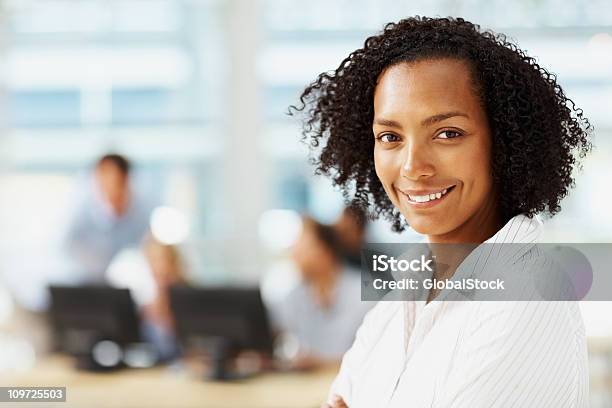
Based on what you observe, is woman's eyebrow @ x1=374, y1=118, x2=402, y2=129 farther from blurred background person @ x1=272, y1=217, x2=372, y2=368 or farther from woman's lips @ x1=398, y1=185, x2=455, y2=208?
blurred background person @ x1=272, y1=217, x2=372, y2=368

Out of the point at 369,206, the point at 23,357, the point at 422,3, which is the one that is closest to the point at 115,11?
the point at 422,3

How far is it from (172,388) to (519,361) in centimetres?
240

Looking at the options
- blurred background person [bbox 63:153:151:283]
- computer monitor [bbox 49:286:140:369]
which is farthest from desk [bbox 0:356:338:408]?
blurred background person [bbox 63:153:151:283]

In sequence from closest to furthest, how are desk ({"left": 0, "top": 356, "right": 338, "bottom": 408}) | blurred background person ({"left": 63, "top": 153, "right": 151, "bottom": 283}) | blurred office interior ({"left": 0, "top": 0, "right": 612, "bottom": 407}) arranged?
1. desk ({"left": 0, "top": 356, "right": 338, "bottom": 408})
2. blurred background person ({"left": 63, "top": 153, "right": 151, "bottom": 283})
3. blurred office interior ({"left": 0, "top": 0, "right": 612, "bottom": 407})

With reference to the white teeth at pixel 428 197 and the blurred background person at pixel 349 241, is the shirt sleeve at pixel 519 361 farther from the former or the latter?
the blurred background person at pixel 349 241

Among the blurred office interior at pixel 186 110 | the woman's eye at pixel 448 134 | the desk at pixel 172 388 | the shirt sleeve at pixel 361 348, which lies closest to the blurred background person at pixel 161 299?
the desk at pixel 172 388

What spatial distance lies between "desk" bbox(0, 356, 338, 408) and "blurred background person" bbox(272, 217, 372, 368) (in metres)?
0.13

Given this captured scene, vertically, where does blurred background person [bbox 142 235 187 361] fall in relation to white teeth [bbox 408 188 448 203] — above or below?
above

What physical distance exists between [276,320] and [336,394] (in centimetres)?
230

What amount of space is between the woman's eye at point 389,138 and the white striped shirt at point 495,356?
174 mm

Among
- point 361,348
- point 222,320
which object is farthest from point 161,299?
point 361,348

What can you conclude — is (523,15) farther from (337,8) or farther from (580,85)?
(337,8)

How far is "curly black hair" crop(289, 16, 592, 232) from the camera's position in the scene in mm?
1057

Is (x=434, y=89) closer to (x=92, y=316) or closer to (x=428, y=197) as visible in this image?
(x=428, y=197)
